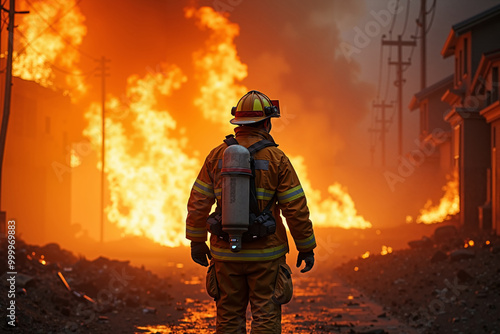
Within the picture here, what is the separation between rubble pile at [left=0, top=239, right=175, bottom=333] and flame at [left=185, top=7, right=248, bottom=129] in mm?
15817

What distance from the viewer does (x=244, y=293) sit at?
482 cm

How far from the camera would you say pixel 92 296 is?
11.8 metres

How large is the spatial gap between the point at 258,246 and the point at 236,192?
493 millimetres

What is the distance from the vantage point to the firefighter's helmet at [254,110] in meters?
5.00

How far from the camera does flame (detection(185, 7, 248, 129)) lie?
96.1ft

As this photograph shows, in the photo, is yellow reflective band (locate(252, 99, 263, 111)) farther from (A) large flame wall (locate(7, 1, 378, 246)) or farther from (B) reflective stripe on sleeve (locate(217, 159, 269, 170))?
(A) large flame wall (locate(7, 1, 378, 246))

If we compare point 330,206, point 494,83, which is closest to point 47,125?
point 330,206

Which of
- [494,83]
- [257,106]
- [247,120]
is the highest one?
[494,83]

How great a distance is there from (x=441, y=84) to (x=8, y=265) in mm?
28710

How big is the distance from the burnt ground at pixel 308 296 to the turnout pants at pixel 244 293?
411 cm

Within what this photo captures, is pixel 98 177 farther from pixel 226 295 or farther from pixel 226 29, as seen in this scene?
pixel 226 295

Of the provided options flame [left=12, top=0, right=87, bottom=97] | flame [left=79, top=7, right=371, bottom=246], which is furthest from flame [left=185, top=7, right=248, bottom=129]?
flame [left=12, top=0, right=87, bottom=97]

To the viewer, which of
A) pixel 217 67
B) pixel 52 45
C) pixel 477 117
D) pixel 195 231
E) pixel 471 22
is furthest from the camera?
pixel 52 45

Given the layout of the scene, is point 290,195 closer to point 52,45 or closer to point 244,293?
point 244,293
